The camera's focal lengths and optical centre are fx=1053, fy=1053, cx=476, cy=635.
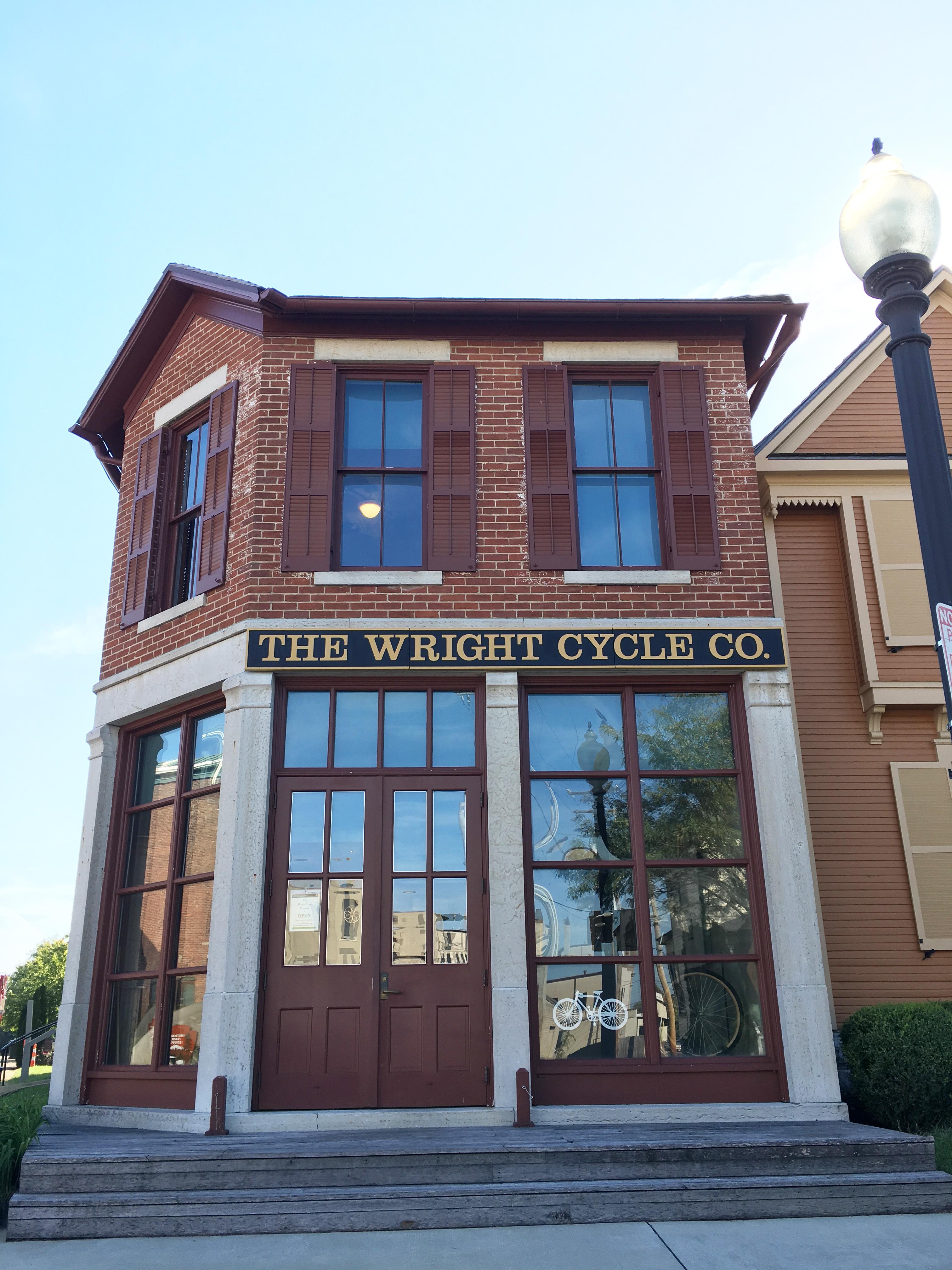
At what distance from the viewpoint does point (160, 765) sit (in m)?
9.96

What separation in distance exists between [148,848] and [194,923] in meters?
1.09

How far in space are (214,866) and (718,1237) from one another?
472cm

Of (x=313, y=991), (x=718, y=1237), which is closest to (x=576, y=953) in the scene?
(x=313, y=991)

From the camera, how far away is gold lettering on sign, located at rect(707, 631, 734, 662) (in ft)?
29.8

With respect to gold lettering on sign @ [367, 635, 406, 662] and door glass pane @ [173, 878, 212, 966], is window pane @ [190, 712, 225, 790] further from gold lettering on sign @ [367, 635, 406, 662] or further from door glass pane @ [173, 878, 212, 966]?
gold lettering on sign @ [367, 635, 406, 662]

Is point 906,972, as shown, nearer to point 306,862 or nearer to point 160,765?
point 306,862

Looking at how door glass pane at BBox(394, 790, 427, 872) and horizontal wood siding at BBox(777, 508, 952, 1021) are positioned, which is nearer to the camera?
door glass pane at BBox(394, 790, 427, 872)

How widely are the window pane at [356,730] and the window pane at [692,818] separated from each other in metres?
2.35

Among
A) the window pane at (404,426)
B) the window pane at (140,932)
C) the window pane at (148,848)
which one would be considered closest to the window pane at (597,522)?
the window pane at (404,426)

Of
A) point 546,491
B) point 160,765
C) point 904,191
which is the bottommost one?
point 160,765

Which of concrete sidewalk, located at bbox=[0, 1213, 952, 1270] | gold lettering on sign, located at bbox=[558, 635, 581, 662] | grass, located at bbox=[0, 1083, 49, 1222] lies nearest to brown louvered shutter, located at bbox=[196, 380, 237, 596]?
gold lettering on sign, located at bbox=[558, 635, 581, 662]

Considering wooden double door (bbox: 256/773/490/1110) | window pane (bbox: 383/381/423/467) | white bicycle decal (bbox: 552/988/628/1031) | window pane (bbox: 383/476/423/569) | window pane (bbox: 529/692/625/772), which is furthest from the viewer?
window pane (bbox: 383/381/423/467)

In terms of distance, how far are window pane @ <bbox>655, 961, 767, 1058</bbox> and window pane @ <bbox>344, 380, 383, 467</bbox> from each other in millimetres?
5207

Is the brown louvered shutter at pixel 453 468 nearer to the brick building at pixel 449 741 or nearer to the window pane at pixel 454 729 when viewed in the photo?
the brick building at pixel 449 741
